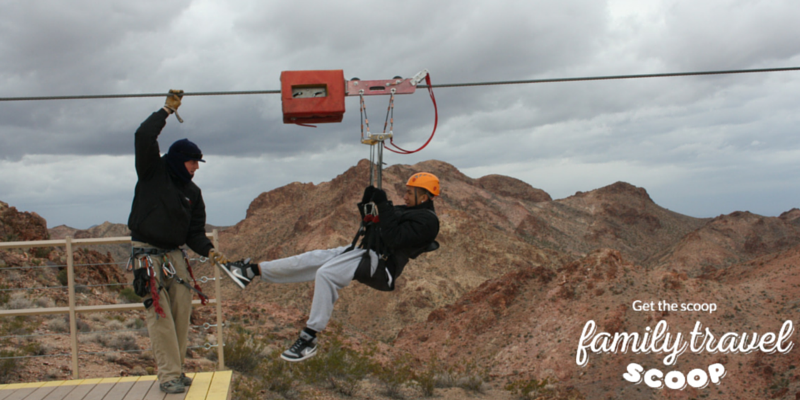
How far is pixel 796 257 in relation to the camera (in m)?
23.7

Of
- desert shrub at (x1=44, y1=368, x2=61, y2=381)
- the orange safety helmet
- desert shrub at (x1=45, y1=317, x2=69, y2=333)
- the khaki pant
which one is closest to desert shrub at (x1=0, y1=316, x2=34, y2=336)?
desert shrub at (x1=45, y1=317, x2=69, y2=333)

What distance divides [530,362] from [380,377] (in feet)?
33.6

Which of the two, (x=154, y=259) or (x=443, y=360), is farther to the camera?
(x=443, y=360)

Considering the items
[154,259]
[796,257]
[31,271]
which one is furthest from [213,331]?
[796,257]

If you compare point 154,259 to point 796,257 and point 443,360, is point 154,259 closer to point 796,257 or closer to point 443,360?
point 443,360

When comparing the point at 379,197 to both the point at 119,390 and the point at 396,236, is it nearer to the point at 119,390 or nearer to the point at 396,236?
the point at 396,236

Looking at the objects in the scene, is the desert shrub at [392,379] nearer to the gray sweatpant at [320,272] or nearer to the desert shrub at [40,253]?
the gray sweatpant at [320,272]

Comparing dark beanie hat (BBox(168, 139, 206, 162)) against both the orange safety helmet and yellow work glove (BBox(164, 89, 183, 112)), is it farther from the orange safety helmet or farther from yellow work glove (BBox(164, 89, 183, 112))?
the orange safety helmet

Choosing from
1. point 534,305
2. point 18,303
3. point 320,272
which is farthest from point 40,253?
point 534,305

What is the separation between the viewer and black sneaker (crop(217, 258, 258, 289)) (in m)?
5.39

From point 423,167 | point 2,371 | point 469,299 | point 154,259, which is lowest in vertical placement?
point 469,299

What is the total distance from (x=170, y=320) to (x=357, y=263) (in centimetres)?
192

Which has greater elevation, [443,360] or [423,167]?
[423,167]

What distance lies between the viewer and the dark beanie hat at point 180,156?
17.7ft
